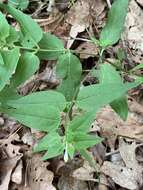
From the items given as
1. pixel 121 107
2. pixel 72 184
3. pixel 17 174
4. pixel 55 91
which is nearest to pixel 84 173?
pixel 72 184

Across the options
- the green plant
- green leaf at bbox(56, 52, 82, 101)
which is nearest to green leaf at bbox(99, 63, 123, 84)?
the green plant

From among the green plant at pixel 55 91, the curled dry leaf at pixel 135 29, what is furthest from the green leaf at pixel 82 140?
the curled dry leaf at pixel 135 29

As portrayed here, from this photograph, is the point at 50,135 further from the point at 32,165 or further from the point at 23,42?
the point at 32,165

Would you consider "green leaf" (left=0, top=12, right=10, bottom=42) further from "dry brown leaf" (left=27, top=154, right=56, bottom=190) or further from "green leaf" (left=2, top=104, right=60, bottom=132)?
"dry brown leaf" (left=27, top=154, right=56, bottom=190)

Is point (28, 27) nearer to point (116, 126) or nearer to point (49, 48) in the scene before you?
point (49, 48)

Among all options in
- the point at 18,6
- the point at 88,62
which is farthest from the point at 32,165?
the point at 18,6

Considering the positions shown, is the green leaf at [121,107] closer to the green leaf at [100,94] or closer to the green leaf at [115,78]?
the green leaf at [115,78]
